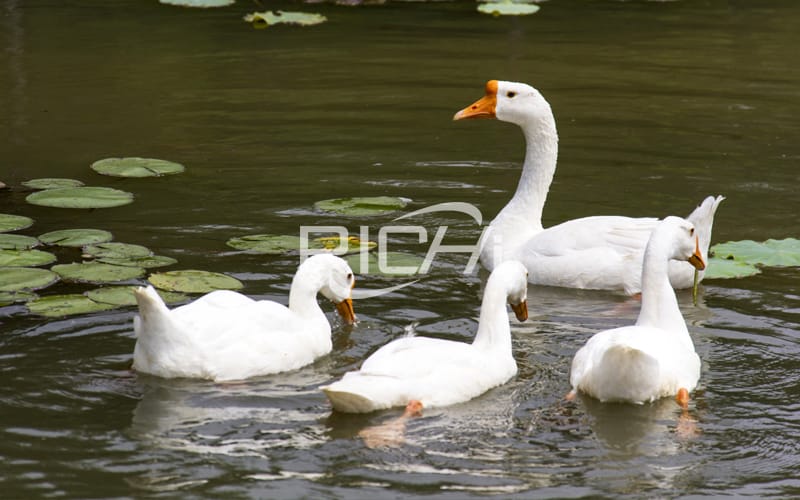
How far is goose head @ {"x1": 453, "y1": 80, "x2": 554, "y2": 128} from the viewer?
10109 mm

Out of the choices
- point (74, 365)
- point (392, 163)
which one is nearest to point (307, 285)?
point (74, 365)

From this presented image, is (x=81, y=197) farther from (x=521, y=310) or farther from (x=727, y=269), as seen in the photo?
(x=727, y=269)

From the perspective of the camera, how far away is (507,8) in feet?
66.3

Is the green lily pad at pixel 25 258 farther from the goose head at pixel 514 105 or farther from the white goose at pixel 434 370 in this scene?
the goose head at pixel 514 105

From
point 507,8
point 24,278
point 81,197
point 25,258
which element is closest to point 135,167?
point 81,197

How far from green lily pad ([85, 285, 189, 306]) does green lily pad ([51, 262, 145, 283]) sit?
0.51ft

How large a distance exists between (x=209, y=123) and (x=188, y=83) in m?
2.23

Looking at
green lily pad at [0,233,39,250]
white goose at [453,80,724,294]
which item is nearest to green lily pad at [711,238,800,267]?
white goose at [453,80,724,294]

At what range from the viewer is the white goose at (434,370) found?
674 cm

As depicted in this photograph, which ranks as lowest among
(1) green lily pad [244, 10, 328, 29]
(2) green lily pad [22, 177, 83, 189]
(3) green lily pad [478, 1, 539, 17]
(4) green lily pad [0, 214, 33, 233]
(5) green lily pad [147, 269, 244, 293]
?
(5) green lily pad [147, 269, 244, 293]

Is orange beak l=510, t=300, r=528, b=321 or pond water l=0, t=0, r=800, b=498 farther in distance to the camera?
orange beak l=510, t=300, r=528, b=321

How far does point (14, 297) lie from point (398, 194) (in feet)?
12.7

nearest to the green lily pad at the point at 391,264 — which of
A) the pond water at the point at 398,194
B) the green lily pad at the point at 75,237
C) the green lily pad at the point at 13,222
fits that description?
the pond water at the point at 398,194

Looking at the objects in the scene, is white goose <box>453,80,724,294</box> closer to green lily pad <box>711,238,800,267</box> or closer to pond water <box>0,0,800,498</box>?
pond water <box>0,0,800,498</box>
